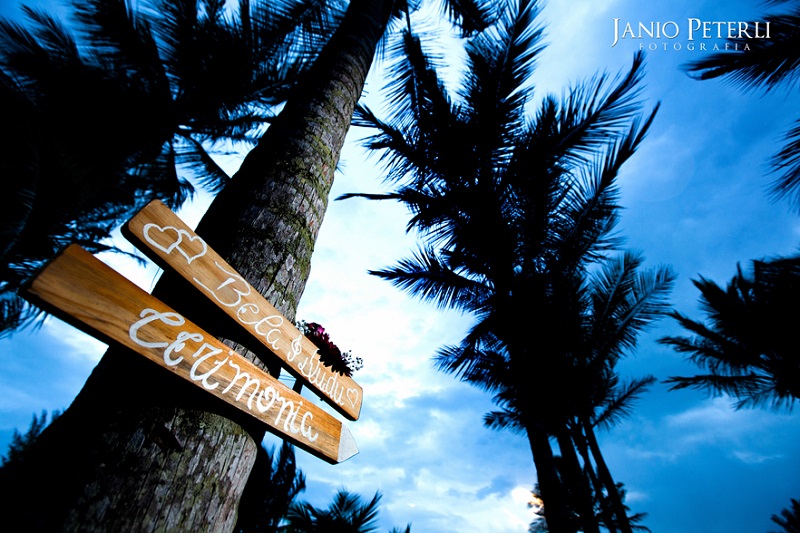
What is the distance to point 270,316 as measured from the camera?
39.9 inches

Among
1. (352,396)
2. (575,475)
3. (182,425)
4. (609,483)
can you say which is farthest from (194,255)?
(609,483)

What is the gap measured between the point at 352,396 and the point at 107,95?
6903 millimetres

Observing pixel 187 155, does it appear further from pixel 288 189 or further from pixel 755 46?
pixel 755 46

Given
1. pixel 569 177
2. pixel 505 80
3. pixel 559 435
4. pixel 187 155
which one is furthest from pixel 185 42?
pixel 559 435

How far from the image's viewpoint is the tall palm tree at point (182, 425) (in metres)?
0.59

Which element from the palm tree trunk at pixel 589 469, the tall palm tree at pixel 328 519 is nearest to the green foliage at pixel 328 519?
the tall palm tree at pixel 328 519

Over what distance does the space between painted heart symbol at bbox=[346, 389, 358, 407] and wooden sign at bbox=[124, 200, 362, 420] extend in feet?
1.37

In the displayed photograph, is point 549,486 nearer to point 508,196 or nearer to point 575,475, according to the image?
point 575,475

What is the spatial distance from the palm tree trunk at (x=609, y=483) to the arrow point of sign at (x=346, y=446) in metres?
7.97

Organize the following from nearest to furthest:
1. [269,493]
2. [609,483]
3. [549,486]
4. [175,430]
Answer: [175,430]
[549,486]
[609,483]
[269,493]

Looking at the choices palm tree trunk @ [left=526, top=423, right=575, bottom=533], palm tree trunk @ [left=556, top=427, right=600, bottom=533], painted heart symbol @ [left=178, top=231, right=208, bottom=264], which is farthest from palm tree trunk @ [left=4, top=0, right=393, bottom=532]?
palm tree trunk @ [left=556, top=427, right=600, bottom=533]

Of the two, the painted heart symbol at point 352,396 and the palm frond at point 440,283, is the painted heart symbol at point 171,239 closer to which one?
the painted heart symbol at point 352,396

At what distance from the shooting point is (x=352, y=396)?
153cm

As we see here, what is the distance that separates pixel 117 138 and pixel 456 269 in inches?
249
